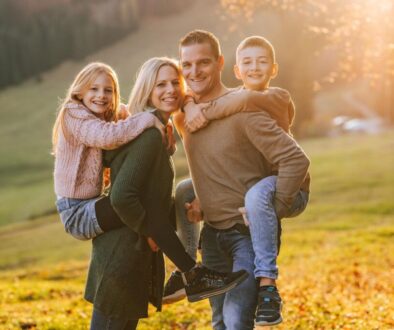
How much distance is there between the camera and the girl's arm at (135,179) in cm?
516

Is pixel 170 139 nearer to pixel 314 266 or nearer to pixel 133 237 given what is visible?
pixel 133 237

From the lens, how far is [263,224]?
5332mm

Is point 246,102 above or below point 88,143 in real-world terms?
above

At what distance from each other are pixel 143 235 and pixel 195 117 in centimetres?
111

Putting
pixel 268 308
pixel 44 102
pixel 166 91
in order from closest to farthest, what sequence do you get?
pixel 268 308 < pixel 166 91 < pixel 44 102

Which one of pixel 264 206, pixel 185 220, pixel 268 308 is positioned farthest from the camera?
pixel 185 220

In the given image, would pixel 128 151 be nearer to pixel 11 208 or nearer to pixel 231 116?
pixel 231 116

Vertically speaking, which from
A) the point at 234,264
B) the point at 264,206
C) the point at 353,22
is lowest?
the point at 234,264

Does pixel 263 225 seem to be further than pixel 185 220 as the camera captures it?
No

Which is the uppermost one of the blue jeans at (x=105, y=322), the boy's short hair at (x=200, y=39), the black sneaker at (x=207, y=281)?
the boy's short hair at (x=200, y=39)

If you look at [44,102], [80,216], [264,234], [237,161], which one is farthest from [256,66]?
[44,102]

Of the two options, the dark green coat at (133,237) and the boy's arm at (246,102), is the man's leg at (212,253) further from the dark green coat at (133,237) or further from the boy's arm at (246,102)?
the boy's arm at (246,102)

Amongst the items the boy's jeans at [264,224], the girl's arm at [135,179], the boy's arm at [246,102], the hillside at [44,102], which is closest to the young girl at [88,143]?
the girl's arm at [135,179]

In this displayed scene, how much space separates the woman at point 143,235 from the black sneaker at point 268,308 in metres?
0.24
